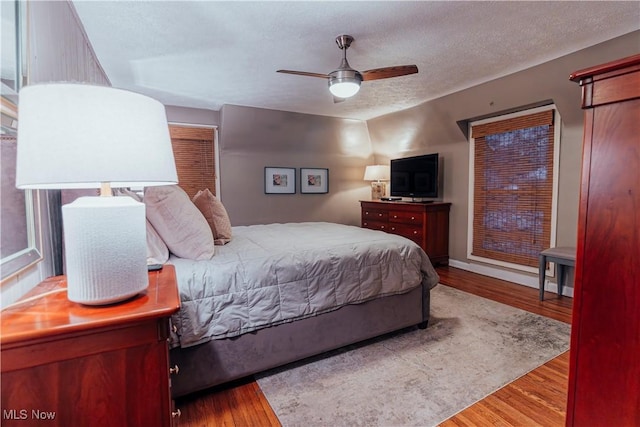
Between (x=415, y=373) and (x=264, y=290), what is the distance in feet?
3.59

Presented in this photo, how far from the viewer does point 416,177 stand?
4742 millimetres

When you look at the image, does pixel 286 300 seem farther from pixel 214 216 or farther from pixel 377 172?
pixel 377 172

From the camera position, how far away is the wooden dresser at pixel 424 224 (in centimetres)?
437

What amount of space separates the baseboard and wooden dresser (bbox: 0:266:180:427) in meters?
3.93

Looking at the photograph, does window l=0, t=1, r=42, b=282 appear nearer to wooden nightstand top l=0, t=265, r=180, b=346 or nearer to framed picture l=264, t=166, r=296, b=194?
wooden nightstand top l=0, t=265, r=180, b=346

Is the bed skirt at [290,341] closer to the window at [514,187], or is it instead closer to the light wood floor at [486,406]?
the light wood floor at [486,406]

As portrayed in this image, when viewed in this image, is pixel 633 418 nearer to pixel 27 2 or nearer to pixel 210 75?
pixel 27 2

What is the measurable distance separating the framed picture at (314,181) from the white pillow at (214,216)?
9.98ft

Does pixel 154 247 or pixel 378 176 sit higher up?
pixel 378 176

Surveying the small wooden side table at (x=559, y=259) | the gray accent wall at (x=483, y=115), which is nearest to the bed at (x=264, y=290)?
the small wooden side table at (x=559, y=259)

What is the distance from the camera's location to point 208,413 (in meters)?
1.61

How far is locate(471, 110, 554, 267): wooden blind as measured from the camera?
3.52m

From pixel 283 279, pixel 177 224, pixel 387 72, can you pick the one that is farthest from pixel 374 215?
pixel 177 224

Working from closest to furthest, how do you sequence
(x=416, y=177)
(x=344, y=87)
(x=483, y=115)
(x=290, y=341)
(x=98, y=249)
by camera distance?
(x=98, y=249) → (x=290, y=341) → (x=344, y=87) → (x=483, y=115) → (x=416, y=177)
